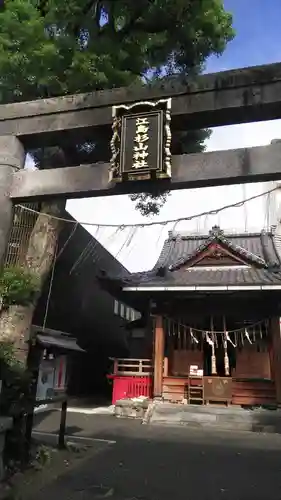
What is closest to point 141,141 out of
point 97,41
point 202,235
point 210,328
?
point 97,41

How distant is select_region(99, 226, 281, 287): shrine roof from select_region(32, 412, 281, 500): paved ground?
5307 millimetres

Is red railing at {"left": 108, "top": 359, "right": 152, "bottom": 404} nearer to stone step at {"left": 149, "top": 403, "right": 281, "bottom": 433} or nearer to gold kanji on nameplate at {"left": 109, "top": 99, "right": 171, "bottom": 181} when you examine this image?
stone step at {"left": 149, "top": 403, "right": 281, "bottom": 433}

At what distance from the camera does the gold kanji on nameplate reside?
560cm

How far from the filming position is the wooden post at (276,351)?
13664 mm

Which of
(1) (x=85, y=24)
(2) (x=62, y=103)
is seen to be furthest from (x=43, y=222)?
(1) (x=85, y=24)

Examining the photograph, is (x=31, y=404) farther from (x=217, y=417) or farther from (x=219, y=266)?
(x=219, y=266)

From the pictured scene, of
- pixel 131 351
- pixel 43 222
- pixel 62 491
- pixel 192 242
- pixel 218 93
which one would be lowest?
pixel 62 491

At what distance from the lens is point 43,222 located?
31.4 ft

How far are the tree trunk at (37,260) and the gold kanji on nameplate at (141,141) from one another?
3.42 m

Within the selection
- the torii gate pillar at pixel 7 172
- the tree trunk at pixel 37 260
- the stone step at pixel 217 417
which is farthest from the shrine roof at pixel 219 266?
the torii gate pillar at pixel 7 172

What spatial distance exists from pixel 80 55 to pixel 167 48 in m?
2.73

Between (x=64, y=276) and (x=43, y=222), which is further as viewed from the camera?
(x=64, y=276)

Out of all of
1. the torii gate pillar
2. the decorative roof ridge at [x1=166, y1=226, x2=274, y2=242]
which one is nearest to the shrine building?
the decorative roof ridge at [x1=166, y1=226, x2=274, y2=242]

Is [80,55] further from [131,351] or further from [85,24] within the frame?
[131,351]
